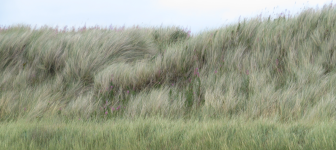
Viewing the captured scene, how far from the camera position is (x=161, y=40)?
9219 mm

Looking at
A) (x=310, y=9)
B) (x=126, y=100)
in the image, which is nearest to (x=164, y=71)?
(x=126, y=100)

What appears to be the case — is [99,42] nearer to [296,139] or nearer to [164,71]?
[164,71]

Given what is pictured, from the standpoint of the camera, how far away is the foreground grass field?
309 centimetres

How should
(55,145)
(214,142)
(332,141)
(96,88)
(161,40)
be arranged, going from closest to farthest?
(332,141) < (214,142) < (55,145) < (96,88) < (161,40)

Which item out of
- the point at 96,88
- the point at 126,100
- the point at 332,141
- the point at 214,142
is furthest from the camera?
the point at 96,88

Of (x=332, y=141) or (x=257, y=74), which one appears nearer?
(x=332, y=141)

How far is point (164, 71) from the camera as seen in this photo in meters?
5.67

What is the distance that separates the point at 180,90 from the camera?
5160 mm

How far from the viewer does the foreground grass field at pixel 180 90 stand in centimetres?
309

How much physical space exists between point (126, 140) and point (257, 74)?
3.23m

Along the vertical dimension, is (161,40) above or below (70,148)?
above

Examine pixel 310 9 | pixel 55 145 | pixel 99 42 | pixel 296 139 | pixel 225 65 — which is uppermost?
pixel 310 9

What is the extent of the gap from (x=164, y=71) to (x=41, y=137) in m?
2.96

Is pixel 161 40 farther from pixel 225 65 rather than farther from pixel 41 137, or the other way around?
pixel 41 137
